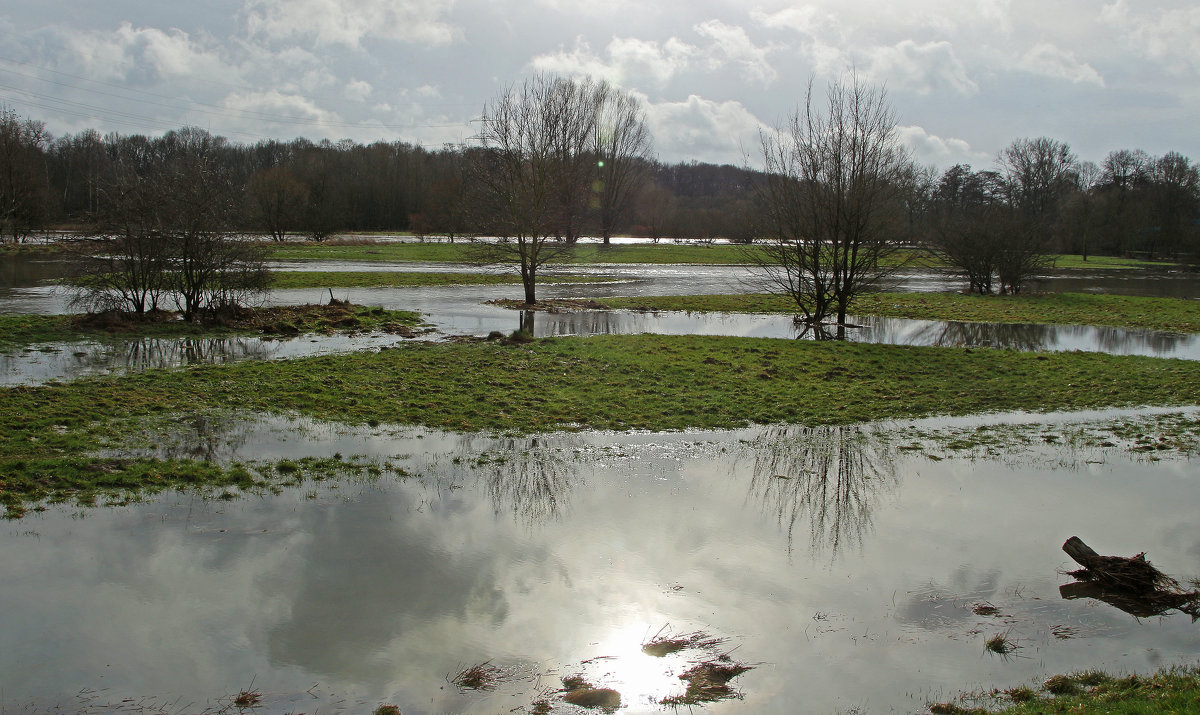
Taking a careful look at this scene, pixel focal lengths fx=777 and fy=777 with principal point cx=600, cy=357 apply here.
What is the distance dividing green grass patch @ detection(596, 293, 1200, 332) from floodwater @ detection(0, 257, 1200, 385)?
1.76m

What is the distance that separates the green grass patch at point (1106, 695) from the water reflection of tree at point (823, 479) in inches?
106

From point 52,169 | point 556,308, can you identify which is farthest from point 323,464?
point 52,169

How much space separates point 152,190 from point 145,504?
1649 cm

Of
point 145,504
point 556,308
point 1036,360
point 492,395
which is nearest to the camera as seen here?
point 145,504

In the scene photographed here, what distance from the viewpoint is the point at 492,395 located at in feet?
→ 45.9

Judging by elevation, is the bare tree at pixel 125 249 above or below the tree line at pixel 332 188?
below

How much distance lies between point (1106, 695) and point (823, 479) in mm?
5126

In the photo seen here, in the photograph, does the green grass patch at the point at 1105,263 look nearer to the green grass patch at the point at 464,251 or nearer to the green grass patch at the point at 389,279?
the green grass patch at the point at 464,251

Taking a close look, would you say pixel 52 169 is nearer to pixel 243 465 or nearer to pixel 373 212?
pixel 373 212

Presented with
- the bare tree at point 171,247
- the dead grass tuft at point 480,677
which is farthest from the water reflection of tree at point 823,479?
the bare tree at point 171,247

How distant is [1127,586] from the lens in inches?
287

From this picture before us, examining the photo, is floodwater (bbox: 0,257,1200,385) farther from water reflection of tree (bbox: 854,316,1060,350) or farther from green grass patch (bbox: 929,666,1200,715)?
green grass patch (bbox: 929,666,1200,715)

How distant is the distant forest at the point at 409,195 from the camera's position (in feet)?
218

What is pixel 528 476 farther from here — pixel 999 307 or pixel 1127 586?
pixel 999 307
